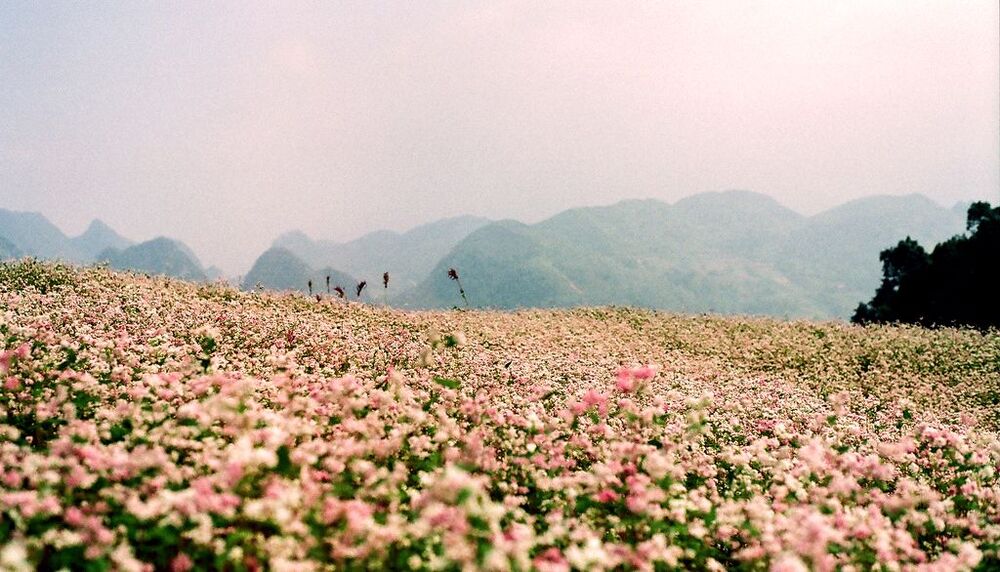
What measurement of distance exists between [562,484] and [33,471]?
14.6ft

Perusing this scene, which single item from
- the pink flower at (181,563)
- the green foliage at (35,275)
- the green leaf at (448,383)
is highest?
the green foliage at (35,275)

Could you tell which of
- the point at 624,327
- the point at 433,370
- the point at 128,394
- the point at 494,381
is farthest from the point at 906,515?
the point at 624,327

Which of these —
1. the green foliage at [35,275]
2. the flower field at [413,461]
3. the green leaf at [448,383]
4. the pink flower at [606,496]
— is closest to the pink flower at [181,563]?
the flower field at [413,461]

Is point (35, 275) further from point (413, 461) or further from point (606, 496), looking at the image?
point (606, 496)

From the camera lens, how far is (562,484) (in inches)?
229

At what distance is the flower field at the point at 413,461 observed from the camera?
14.3ft

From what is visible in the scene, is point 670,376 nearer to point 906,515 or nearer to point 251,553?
point 906,515

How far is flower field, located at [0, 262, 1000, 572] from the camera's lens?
14.3ft

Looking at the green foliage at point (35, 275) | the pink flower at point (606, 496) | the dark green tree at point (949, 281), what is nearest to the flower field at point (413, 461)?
the pink flower at point (606, 496)

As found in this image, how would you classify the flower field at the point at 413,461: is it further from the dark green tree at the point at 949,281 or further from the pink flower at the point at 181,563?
the dark green tree at the point at 949,281

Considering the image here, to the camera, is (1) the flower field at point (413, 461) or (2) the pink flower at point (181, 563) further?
(1) the flower field at point (413, 461)

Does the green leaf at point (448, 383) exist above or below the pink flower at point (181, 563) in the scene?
above

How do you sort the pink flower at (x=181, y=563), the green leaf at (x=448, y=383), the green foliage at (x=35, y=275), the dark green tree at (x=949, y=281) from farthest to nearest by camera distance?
1. the dark green tree at (x=949, y=281)
2. the green foliage at (x=35, y=275)
3. the green leaf at (x=448, y=383)
4. the pink flower at (x=181, y=563)

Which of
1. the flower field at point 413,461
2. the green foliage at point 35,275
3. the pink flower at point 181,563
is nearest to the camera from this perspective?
the pink flower at point 181,563
